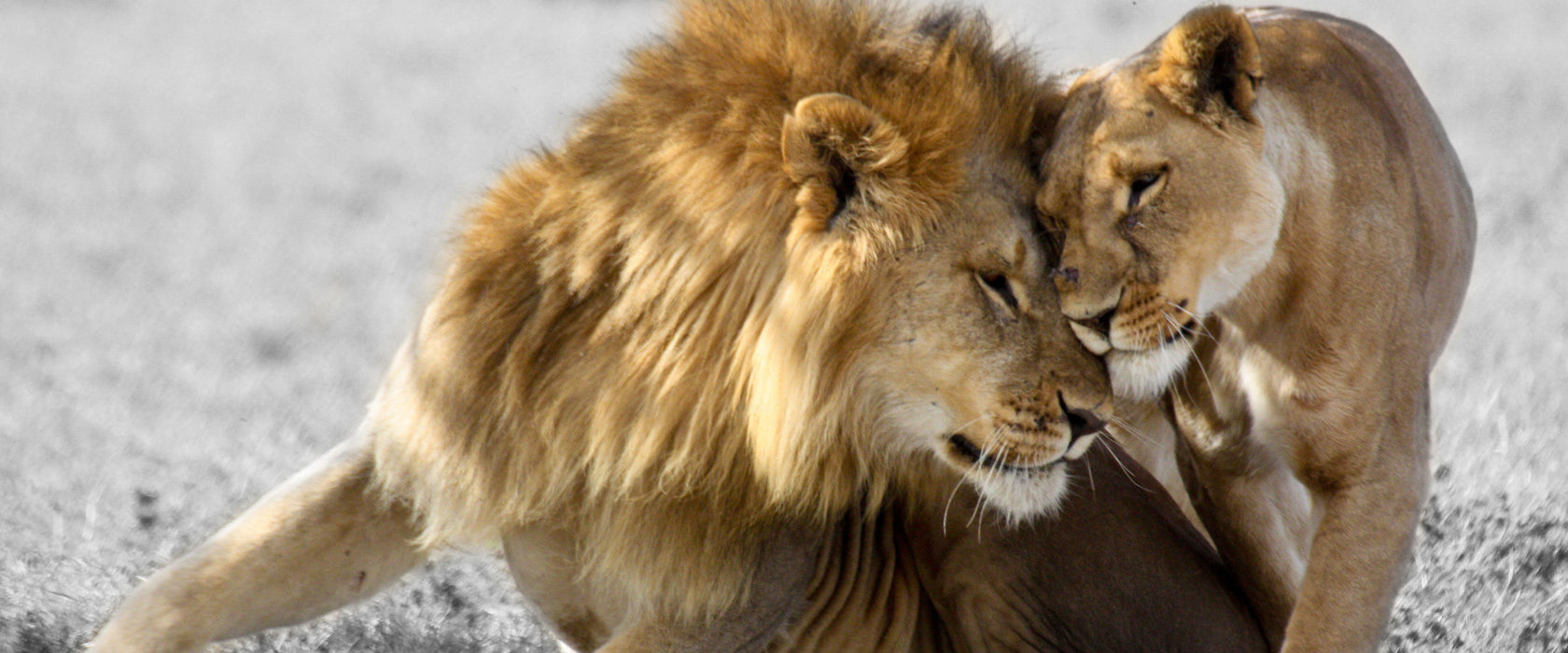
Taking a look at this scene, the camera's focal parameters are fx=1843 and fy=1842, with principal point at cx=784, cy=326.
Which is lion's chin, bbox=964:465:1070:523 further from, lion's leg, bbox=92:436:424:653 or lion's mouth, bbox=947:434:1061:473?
lion's leg, bbox=92:436:424:653

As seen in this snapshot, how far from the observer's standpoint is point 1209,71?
272cm

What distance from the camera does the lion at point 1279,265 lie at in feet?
8.66

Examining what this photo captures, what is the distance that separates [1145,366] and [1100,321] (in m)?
0.11

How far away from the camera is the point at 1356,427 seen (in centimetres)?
278

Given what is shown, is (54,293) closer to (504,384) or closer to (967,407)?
(504,384)

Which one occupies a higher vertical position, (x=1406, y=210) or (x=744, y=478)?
(x=1406, y=210)

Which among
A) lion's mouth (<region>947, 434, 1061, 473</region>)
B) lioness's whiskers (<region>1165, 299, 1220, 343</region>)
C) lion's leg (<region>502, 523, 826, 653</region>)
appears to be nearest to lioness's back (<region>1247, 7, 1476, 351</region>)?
lioness's whiskers (<region>1165, 299, 1220, 343</region>)

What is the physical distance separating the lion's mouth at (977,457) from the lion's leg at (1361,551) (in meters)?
0.45

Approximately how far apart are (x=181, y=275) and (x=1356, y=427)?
265 inches

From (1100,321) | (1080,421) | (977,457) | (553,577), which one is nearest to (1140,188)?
(1100,321)

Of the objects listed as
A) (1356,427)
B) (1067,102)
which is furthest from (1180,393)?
(1067,102)

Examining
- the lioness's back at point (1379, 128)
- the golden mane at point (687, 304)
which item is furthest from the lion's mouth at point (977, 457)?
the lioness's back at point (1379, 128)

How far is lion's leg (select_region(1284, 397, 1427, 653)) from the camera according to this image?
109 inches

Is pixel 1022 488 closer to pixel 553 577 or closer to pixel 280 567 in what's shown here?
pixel 553 577
